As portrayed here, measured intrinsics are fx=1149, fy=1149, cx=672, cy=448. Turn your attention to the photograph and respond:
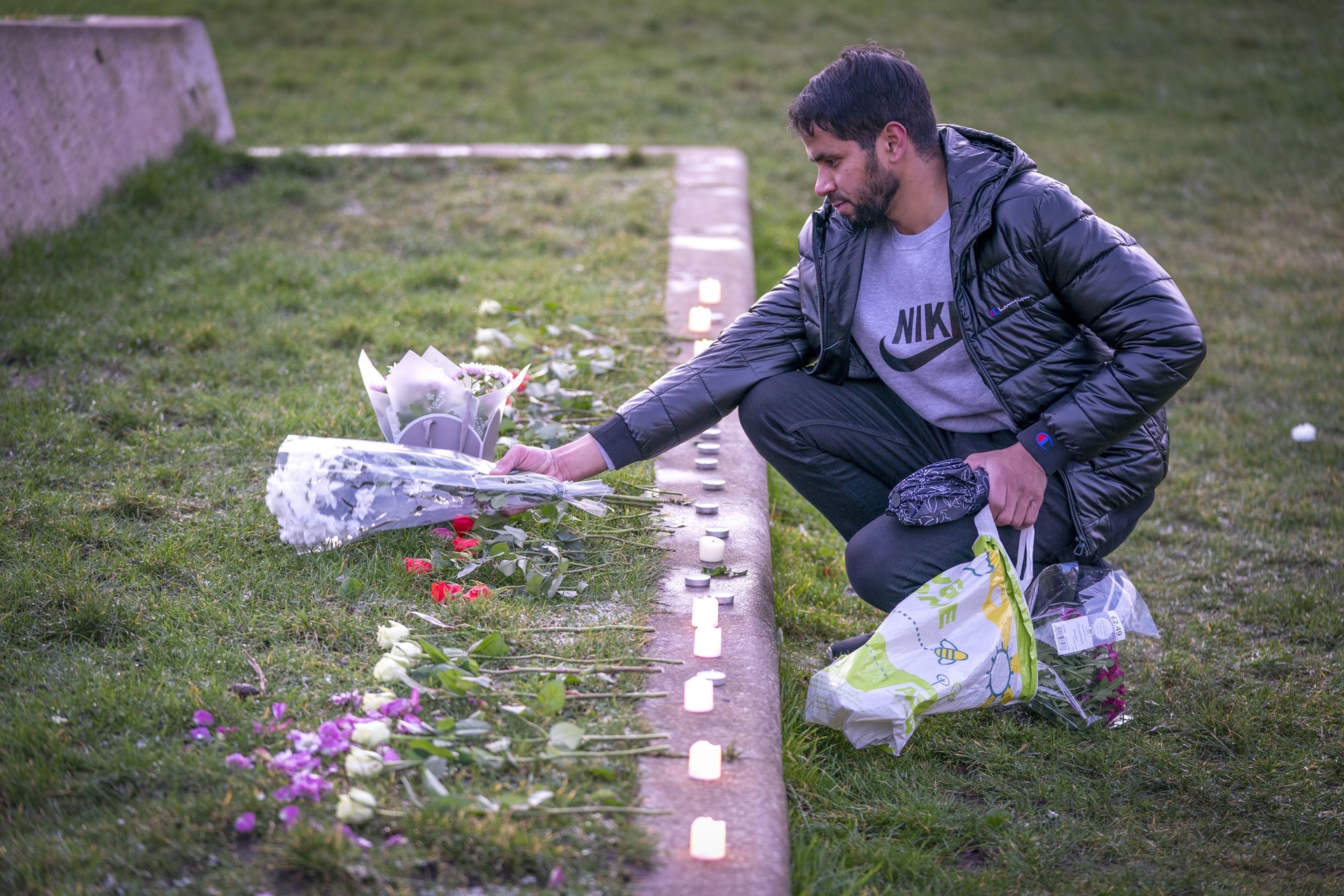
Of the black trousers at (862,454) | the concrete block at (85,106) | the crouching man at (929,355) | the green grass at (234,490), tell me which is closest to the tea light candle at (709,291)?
the green grass at (234,490)

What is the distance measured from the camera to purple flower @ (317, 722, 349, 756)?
229cm

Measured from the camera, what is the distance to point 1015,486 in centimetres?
277

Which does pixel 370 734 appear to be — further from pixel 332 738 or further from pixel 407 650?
pixel 407 650

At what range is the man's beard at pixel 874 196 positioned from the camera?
291 cm

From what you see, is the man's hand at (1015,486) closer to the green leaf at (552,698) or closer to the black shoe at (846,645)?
the black shoe at (846,645)

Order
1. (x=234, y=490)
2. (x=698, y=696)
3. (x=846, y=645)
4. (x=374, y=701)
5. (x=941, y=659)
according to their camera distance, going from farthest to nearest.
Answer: (x=234, y=490) < (x=846, y=645) < (x=941, y=659) < (x=698, y=696) < (x=374, y=701)

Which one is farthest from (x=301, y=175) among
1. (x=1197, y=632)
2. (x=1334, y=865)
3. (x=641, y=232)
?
(x=1334, y=865)

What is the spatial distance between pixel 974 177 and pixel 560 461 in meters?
1.31

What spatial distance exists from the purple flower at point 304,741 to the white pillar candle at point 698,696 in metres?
0.78

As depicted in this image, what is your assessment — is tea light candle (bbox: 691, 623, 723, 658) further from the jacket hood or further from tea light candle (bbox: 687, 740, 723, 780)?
the jacket hood

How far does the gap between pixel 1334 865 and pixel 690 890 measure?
1493 mm

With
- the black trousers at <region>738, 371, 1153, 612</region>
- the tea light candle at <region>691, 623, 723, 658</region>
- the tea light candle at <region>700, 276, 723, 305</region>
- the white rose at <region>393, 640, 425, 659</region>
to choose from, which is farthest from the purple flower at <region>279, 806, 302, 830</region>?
the tea light candle at <region>700, 276, 723, 305</region>

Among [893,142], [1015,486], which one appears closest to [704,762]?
[1015,486]

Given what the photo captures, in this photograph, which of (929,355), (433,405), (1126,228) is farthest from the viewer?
(1126,228)
